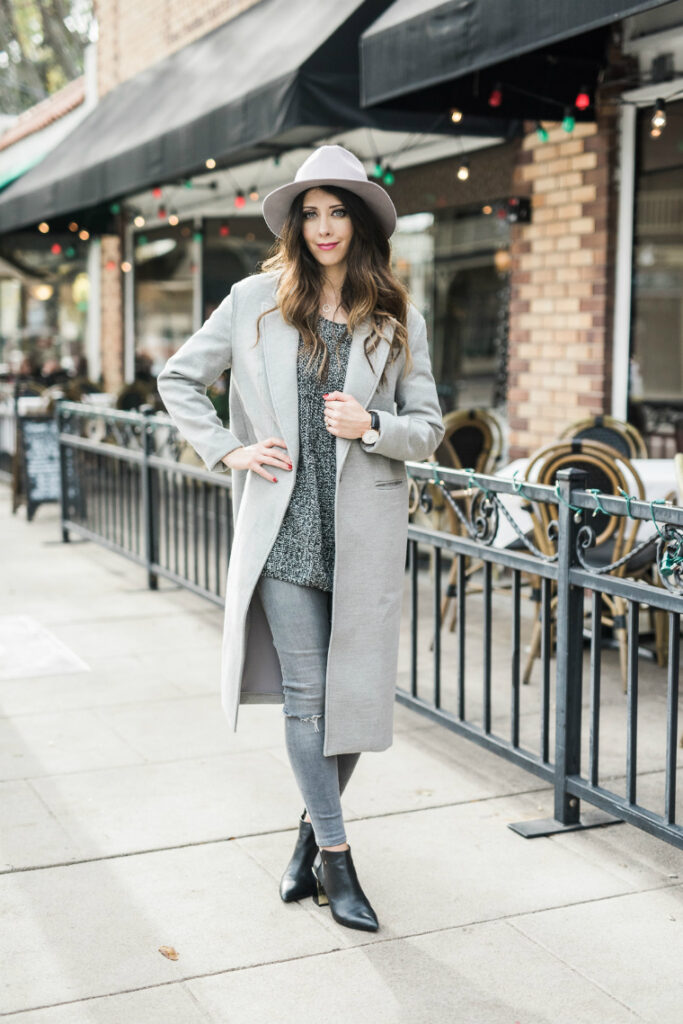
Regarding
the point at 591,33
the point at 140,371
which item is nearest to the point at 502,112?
the point at 591,33

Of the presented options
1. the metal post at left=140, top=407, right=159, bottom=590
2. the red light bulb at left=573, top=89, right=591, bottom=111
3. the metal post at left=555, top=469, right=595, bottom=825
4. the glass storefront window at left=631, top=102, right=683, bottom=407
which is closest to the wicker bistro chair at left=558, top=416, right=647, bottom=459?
the glass storefront window at left=631, top=102, right=683, bottom=407

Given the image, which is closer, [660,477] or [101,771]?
[101,771]

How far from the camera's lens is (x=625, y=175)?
23.5ft

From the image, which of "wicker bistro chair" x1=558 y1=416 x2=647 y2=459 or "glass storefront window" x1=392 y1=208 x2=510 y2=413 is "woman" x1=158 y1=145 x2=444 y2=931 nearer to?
"wicker bistro chair" x1=558 y1=416 x2=647 y2=459

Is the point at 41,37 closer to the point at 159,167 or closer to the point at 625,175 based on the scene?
the point at 159,167

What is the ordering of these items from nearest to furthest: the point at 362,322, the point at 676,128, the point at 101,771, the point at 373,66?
the point at 362,322, the point at 101,771, the point at 373,66, the point at 676,128

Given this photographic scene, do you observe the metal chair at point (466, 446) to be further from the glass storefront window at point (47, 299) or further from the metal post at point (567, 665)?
the glass storefront window at point (47, 299)

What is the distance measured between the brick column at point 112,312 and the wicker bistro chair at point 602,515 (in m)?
9.78

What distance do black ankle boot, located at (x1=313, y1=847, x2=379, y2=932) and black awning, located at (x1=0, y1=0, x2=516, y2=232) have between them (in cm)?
498

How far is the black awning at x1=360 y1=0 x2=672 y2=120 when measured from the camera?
16.7 feet

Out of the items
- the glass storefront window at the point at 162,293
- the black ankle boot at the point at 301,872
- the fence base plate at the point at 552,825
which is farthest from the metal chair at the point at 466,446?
the glass storefront window at the point at 162,293

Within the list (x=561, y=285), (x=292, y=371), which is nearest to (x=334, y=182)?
(x=292, y=371)

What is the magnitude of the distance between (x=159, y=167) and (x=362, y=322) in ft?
21.6

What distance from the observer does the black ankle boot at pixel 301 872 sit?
3.50 meters
